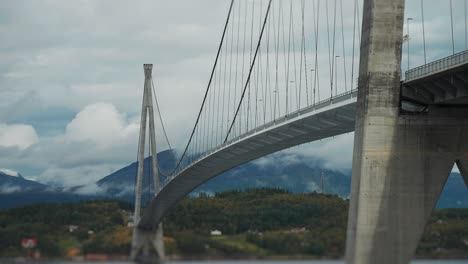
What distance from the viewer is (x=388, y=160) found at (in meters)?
32.9

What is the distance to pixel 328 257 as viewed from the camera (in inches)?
1861

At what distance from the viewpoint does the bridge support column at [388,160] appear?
32750 mm

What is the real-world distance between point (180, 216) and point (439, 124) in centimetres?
5360

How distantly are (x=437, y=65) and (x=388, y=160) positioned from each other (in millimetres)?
3235

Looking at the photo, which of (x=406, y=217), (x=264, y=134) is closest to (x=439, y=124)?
(x=406, y=217)

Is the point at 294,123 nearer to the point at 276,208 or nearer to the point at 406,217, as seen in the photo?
the point at 406,217

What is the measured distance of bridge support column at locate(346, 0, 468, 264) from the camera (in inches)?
1289

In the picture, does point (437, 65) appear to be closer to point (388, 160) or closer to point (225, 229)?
point (388, 160)

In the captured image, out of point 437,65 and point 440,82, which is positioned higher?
point 437,65

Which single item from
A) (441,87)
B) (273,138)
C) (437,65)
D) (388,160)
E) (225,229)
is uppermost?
(273,138)

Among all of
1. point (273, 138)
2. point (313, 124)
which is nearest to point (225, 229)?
point (273, 138)

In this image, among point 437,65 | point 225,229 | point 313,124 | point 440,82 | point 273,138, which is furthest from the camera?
point 225,229

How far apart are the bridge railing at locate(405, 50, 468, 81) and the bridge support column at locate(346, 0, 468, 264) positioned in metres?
0.51

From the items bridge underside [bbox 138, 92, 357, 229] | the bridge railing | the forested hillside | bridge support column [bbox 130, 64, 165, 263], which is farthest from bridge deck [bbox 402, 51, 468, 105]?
bridge support column [bbox 130, 64, 165, 263]
